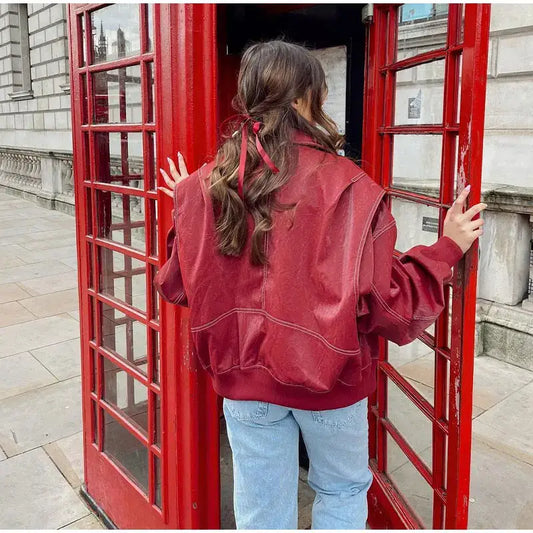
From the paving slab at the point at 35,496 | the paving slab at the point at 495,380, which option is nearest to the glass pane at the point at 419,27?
the paving slab at the point at 35,496

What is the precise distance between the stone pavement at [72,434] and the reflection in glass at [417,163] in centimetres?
57

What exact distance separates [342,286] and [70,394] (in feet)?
10.4

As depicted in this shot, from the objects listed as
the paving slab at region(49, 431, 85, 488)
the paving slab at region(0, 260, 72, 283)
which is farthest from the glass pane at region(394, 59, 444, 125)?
the paving slab at region(0, 260, 72, 283)

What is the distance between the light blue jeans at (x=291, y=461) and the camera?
63.2 inches

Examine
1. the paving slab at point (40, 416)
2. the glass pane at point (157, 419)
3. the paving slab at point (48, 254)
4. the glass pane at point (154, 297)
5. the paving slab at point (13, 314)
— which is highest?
the glass pane at point (154, 297)

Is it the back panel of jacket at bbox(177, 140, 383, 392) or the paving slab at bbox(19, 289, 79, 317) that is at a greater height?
the back panel of jacket at bbox(177, 140, 383, 392)

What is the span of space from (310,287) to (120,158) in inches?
43.8

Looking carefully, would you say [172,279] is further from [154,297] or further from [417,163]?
[417,163]

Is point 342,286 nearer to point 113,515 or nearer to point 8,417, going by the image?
point 113,515

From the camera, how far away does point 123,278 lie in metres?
2.40

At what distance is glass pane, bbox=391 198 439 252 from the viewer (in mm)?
1938

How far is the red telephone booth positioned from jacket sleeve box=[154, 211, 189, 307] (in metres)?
0.27

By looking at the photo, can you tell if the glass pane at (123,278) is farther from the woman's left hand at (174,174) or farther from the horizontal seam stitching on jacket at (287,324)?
the horizontal seam stitching on jacket at (287,324)

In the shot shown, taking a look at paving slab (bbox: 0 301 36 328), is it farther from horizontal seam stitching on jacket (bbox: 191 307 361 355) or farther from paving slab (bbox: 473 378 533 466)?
horizontal seam stitching on jacket (bbox: 191 307 361 355)
